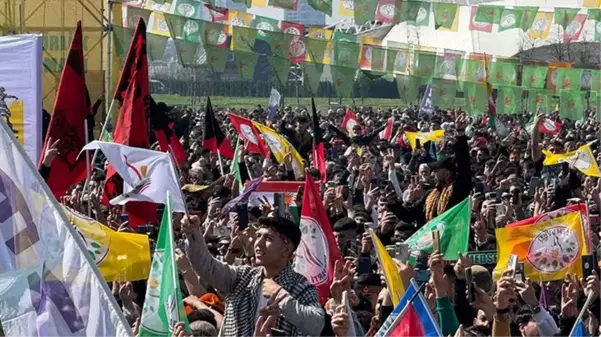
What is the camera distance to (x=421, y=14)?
1606 inches

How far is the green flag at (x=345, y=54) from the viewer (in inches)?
1656

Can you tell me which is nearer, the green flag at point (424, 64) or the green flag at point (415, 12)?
the green flag at point (415, 12)

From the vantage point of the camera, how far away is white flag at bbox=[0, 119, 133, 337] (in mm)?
4707

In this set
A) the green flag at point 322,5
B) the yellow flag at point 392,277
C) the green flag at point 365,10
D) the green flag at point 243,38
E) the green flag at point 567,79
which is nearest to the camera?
the yellow flag at point 392,277

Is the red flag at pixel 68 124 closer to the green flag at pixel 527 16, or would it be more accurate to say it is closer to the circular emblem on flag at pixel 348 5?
the circular emblem on flag at pixel 348 5

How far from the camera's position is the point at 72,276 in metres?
4.73

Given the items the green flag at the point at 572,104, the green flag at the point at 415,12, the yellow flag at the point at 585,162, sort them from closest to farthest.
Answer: the yellow flag at the point at 585,162
the green flag at the point at 415,12
the green flag at the point at 572,104

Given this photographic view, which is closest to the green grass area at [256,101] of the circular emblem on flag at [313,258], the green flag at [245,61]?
the green flag at [245,61]

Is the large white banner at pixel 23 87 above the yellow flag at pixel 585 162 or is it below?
above

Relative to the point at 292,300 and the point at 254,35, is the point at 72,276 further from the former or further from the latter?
the point at 254,35

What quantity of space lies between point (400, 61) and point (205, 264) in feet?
124

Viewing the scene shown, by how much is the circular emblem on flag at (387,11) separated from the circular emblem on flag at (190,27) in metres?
5.25

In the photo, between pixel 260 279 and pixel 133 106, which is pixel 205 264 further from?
pixel 133 106

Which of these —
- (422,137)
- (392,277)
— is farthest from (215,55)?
(392,277)
